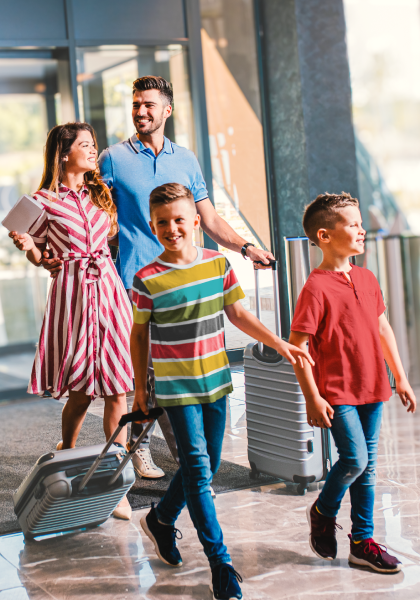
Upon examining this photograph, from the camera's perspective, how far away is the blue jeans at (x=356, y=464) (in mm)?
1992

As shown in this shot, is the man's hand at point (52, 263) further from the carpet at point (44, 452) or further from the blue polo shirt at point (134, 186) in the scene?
the carpet at point (44, 452)

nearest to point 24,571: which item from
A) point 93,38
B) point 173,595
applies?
point 173,595

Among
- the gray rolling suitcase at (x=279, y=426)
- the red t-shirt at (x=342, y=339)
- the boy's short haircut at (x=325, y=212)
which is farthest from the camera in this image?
the gray rolling suitcase at (x=279, y=426)

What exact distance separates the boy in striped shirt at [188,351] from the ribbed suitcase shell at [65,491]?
43cm

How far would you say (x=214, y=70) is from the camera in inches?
212

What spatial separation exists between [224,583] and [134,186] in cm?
150

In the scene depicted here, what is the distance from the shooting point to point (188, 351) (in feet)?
6.38

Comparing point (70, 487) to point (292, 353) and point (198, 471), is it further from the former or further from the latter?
point (292, 353)

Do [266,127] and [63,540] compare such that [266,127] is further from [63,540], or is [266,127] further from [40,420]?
[63,540]

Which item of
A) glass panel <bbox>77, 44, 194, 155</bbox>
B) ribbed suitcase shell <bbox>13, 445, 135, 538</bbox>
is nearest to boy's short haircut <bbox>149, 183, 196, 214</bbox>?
ribbed suitcase shell <bbox>13, 445, 135, 538</bbox>

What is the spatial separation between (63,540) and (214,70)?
393 cm

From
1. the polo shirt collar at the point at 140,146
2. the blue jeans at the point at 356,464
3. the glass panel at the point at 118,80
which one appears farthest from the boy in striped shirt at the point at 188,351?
the glass panel at the point at 118,80

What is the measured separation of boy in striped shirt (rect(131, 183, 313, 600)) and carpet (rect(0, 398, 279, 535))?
836 mm

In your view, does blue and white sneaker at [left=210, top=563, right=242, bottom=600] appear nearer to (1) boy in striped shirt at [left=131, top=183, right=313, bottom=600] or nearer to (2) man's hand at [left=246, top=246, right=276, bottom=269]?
(1) boy in striped shirt at [left=131, top=183, right=313, bottom=600]
